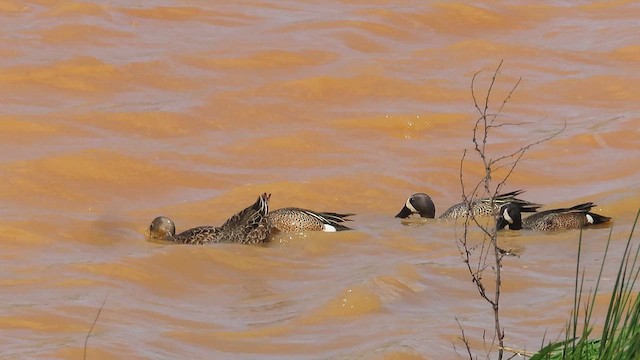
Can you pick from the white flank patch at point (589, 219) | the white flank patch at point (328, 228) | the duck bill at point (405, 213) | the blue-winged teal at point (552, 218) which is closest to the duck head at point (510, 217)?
the blue-winged teal at point (552, 218)

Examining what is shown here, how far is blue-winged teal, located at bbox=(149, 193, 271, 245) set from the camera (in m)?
12.6

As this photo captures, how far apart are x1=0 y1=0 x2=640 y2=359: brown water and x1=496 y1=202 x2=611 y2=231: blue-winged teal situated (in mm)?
145

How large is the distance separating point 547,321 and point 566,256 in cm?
238

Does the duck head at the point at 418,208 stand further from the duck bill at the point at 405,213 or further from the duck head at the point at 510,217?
the duck head at the point at 510,217

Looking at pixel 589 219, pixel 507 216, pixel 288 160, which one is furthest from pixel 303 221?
pixel 288 160

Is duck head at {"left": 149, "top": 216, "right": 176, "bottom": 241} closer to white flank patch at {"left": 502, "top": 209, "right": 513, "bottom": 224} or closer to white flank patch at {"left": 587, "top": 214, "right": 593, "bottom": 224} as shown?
white flank patch at {"left": 502, "top": 209, "right": 513, "bottom": 224}

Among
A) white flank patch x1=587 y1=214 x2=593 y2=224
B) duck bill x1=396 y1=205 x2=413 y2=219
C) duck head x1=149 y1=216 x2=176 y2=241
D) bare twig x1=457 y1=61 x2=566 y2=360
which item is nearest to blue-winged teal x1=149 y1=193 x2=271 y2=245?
duck head x1=149 y1=216 x2=176 y2=241

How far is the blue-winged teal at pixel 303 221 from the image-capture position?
12961mm

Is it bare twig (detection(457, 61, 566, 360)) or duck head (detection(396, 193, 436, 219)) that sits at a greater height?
bare twig (detection(457, 61, 566, 360))

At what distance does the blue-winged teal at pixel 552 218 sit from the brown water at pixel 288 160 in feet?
0.48

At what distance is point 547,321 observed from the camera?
9.79m

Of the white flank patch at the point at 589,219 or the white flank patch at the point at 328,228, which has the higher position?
the white flank patch at the point at 589,219

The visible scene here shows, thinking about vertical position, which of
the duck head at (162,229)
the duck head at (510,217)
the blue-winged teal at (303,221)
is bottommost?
the duck head at (162,229)

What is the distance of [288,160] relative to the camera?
15719mm
